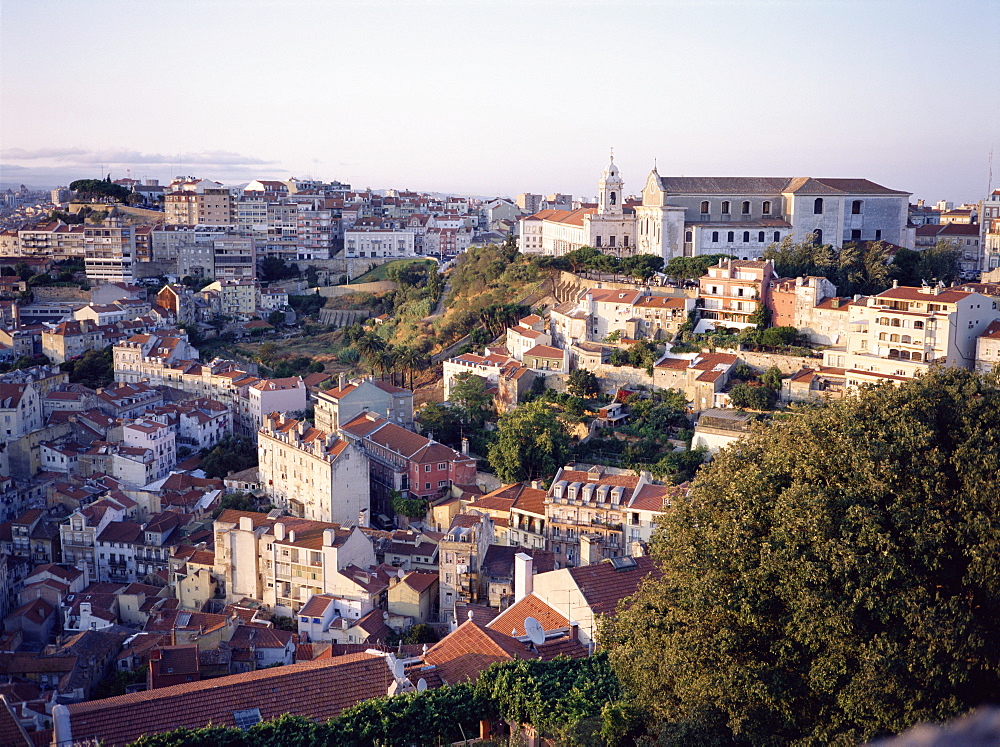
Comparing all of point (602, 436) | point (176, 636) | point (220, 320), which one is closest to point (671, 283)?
point (602, 436)

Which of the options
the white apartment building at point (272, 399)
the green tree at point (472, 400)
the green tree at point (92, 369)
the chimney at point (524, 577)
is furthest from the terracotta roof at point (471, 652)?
the green tree at point (92, 369)

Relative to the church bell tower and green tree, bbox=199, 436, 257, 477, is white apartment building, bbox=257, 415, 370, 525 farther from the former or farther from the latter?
the church bell tower

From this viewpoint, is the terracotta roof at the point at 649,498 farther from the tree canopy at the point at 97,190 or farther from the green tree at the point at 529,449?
the tree canopy at the point at 97,190

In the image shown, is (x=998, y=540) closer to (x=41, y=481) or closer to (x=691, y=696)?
(x=691, y=696)

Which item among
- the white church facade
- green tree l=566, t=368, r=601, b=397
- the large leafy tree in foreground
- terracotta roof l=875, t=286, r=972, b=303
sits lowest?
green tree l=566, t=368, r=601, b=397

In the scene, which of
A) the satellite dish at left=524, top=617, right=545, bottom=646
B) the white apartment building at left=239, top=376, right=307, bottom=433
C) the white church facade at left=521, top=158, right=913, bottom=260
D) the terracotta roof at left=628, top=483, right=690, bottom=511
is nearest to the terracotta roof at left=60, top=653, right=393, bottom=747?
the satellite dish at left=524, top=617, right=545, bottom=646

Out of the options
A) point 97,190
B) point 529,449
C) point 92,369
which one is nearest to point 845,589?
point 529,449

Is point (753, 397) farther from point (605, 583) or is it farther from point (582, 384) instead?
point (605, 583)
